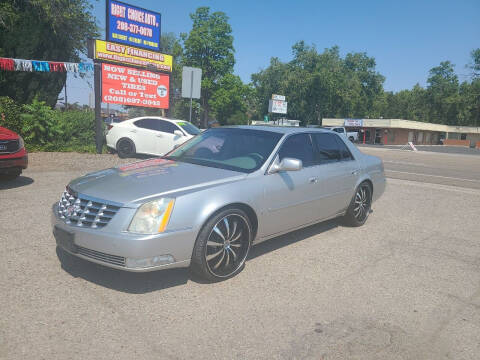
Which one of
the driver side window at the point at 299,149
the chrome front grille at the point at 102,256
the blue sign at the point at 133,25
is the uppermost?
the blue sign at the point at 133,25

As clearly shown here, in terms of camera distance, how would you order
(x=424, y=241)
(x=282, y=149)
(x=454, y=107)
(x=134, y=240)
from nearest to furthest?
(x=134, y=240) → (x=282, y=149) → (x=424, y=241) → (x=454, y=107)

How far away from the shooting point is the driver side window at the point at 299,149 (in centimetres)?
466

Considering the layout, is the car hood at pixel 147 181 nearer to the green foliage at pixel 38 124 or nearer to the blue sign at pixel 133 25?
the green foliage at pixel 38 124

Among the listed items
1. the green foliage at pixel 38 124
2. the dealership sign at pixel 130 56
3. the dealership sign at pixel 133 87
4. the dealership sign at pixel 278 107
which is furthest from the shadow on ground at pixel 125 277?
the dealership sign at pixel 278 107

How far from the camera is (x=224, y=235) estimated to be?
12.2 feet

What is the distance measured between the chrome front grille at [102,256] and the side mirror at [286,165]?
1882 millimetres

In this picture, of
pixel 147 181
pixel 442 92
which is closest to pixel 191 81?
pixel 147 181

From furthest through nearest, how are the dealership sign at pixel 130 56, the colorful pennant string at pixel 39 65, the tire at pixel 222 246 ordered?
the dealership sign at pixel 130 56, the colorful pennant string at pixel 39 65, the tire at pixel 222 246

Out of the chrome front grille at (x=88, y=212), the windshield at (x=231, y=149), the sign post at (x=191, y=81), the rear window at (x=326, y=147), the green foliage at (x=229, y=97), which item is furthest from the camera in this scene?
the green foliage at (x=229, y=97)

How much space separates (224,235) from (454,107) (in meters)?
93.9

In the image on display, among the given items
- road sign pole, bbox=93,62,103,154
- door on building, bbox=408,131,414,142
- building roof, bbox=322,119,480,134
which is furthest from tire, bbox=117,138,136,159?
door on building, bbox=408,131,414,142

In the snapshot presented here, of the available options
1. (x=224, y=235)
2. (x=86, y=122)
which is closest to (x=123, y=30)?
(x=86, y=122)

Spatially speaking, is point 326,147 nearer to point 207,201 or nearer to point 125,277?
point 207,201

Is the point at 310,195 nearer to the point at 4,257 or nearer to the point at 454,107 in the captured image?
the point at 4,257
